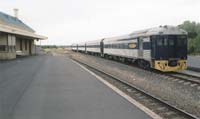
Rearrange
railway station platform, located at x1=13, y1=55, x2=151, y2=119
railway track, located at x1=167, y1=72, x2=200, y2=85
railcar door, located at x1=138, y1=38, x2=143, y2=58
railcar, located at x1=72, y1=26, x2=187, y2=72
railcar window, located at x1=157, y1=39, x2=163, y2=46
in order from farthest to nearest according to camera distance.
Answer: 1. railcar door, located at x1=138, y1=38, x2=143, y2=58
2. railcar window, located at x1=157, y1=39, x2=163, y2=46
3. railcar, located at x1=72, y1=26, x2=187, y2=72
4. railway track, located at x1=167, y1=72, x2=200, y2=85
5. railway station platform, located at x1=13, y1=55, x2=151, y2=119

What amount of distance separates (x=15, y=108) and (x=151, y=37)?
1609cm

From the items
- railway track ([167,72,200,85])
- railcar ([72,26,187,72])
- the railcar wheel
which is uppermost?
railcar ([72,26,187,72])

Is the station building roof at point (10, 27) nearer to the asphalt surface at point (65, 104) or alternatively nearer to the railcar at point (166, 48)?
the railcar at point (166, 48)

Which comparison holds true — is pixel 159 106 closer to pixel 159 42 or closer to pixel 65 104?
pixel 65 104

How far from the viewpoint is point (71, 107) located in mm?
12297

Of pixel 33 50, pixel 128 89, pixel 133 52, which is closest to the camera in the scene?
pixel 128 89

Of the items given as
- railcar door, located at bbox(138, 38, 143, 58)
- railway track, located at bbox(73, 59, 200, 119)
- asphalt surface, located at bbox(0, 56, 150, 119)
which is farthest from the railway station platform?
railcar door, located at bbox(138, 38, 143, 58)

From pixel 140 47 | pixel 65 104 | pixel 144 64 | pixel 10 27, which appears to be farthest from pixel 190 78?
pixel 10 27

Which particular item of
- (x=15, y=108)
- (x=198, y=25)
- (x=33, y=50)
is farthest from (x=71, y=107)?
(x=198, y=25)

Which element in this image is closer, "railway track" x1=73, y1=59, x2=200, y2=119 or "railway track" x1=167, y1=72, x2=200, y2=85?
"railway track" x1=73, y1=59, x2=200, y2=119

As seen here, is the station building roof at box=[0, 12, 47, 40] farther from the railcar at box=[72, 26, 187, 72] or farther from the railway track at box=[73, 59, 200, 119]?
the railway track at box=[73, 59, 200, 119]

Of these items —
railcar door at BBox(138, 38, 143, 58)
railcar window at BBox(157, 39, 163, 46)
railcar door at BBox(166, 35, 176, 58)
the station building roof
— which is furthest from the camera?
the station building roof

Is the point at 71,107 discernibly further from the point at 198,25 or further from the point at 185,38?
the point at 198,25

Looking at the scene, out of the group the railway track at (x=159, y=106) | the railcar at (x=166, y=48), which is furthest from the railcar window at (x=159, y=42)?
the railway track at (x=159, y=106)
